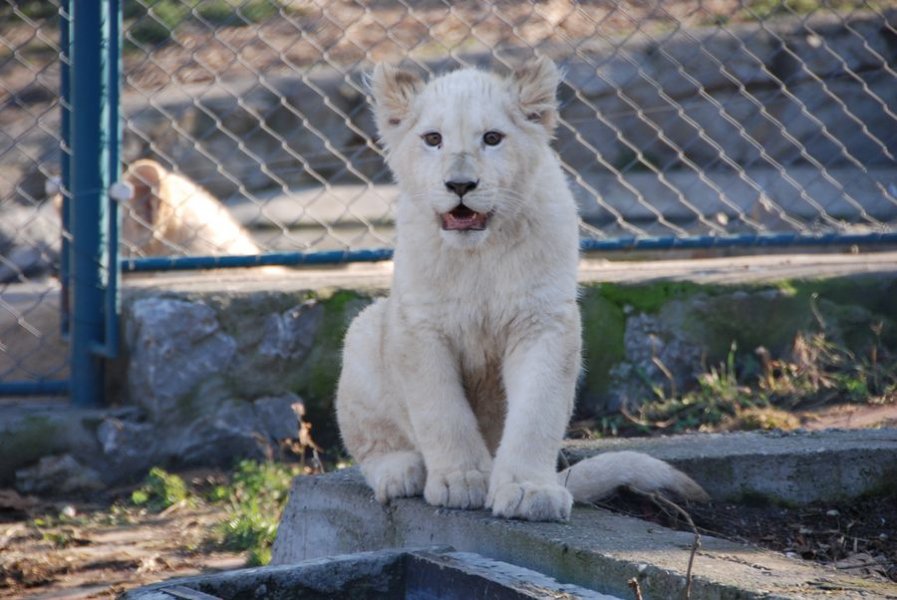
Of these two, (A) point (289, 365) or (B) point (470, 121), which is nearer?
(B) point (470, 121)

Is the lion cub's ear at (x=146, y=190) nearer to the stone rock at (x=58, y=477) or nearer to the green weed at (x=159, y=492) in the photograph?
the stone rock at (x=58, y=477)

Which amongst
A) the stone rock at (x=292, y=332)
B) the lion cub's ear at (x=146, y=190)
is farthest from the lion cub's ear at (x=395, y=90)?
the lion cub's ear at (x=146, y=190)

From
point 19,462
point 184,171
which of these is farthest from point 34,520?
point 184,171

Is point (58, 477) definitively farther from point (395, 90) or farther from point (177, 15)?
point (177, 15)

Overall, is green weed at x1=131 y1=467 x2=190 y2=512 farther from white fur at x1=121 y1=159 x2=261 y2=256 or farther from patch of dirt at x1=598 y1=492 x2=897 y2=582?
white fur at x1=121 y1=159 x2=261 y2=256

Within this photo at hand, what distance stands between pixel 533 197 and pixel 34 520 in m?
2.42

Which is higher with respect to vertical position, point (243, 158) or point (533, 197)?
point (243, 158)

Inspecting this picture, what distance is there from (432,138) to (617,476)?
3.47 ft

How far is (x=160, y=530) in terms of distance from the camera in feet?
15.5

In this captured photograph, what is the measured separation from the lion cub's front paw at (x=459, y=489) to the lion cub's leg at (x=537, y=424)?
0.04 metres

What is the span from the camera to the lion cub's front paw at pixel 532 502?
10.6ft

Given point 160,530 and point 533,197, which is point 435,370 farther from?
point 160,530

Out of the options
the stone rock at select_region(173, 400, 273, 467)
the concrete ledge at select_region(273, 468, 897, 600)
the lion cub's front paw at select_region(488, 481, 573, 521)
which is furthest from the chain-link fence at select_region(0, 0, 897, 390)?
the lion cub's front paw at select_region(488, 481, 573, 521)

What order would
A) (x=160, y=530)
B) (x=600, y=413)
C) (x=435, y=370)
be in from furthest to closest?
(x=600, y=413)
(x=160, y=530)
(x=435, y=370)
